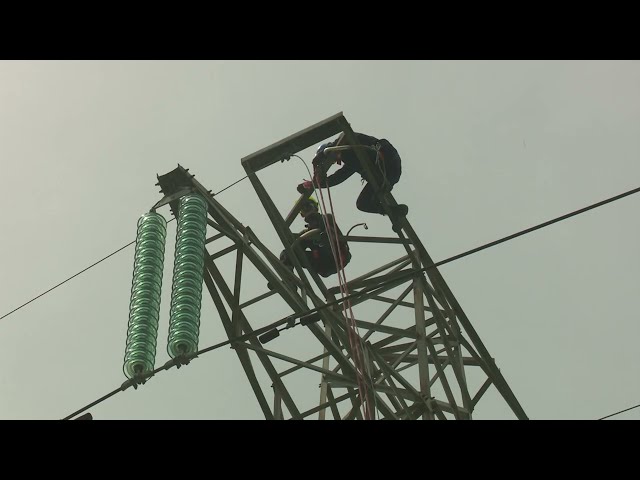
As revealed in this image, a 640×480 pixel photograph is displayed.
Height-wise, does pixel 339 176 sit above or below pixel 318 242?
above

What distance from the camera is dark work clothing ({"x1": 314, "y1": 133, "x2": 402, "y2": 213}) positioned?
1210cm

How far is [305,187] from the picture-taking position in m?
12.6

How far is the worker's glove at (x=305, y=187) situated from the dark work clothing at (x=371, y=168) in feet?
0.64

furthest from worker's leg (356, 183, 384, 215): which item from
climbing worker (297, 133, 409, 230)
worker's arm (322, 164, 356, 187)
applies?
worker's arm (322, 164, 356, 187)

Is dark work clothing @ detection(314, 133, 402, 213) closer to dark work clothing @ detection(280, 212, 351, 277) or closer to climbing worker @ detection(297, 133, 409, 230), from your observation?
climbing worker @ detection(297, 133, 409, 230)

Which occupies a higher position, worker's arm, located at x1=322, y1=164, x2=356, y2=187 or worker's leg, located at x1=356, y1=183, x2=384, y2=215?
worker's arm, located at x1=322, y1=164, x2=356, y2=187

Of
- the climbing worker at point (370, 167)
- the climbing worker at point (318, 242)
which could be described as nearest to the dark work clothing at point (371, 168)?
the climbing worker at point (370, 167)

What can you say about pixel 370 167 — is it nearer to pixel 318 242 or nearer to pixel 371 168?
pixel 371 168

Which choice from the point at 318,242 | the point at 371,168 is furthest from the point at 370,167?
the point at 318,242

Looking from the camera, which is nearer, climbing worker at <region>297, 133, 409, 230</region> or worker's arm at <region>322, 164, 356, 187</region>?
climbing worker at <region>297, 133, 409, 230</region>

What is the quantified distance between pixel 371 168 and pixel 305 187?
983mm
